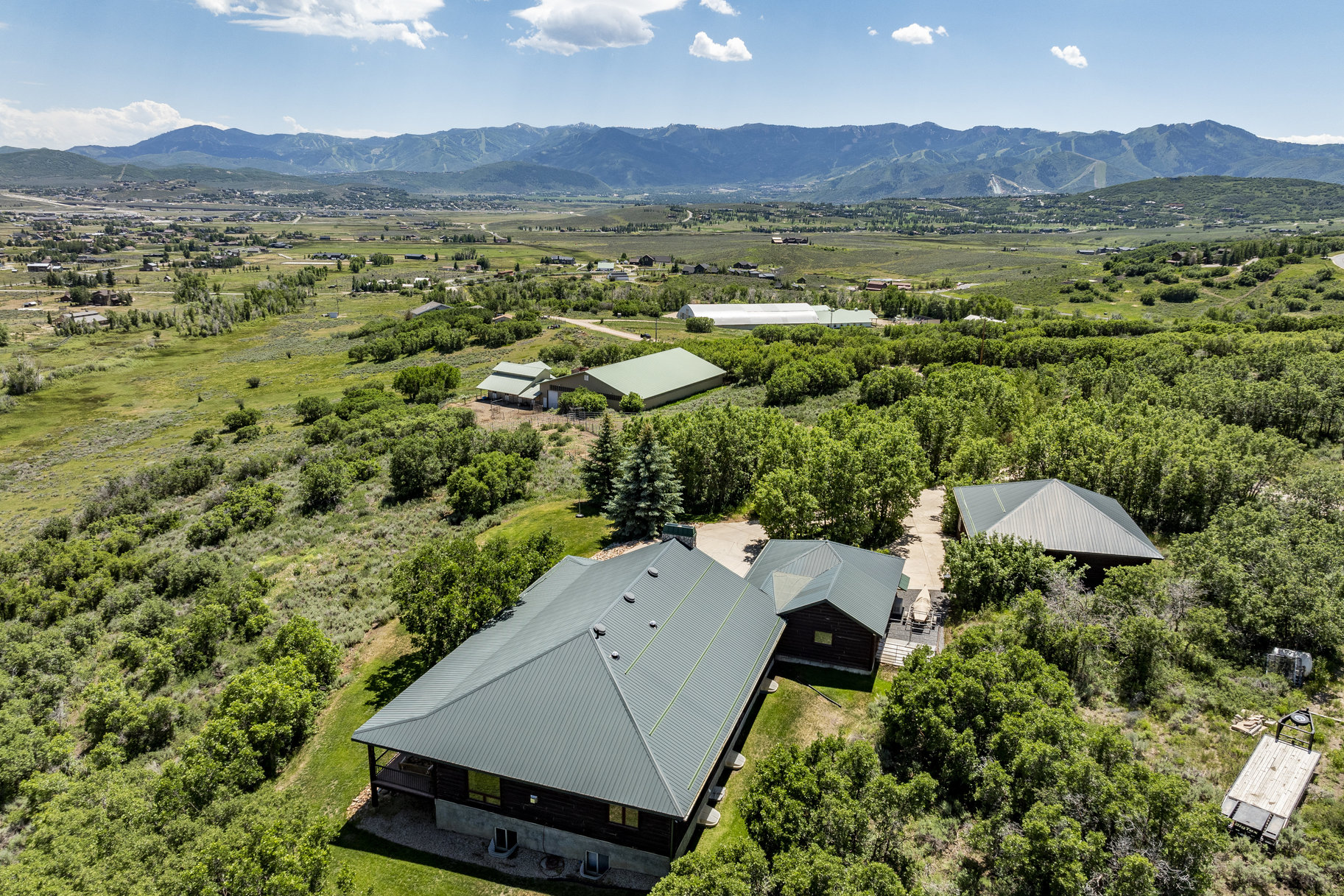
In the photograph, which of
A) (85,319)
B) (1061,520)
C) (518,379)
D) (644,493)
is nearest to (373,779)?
(644,493)

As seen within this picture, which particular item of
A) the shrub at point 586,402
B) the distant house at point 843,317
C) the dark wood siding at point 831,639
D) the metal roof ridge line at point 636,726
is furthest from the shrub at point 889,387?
the metal roof ridge line at point 636,726

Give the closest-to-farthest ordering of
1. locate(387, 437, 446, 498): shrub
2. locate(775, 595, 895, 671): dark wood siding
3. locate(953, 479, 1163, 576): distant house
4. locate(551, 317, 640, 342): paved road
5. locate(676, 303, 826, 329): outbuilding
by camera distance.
→ locate(775, 595, 895, 671): dark wood siding, locate(953, 479, 1163, 576): distant house, locate(387, 437, 446, 498): shrub, locate(551, 317, 640, 342): paved road, locate(676, 303, 826, 329): outbuilding

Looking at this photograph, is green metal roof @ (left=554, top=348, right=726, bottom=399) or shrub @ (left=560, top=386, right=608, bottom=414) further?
green metal roof @ (left=554, top=348, right=726, bottom=399)

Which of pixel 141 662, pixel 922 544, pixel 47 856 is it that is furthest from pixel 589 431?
pixel 47 856

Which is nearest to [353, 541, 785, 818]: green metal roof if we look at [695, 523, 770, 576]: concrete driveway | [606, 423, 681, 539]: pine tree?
[695, 523, 770, 576]: concrete driveway

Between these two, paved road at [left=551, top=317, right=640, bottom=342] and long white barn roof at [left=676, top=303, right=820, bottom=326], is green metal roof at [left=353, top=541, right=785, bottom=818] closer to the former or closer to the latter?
paved road at [left=551, top=317, right=640, bottom=342]

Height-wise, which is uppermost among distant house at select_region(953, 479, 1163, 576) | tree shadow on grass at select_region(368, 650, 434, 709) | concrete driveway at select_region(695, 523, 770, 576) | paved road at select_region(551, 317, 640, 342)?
paved road at select_region(551, 317, 640, 342)
